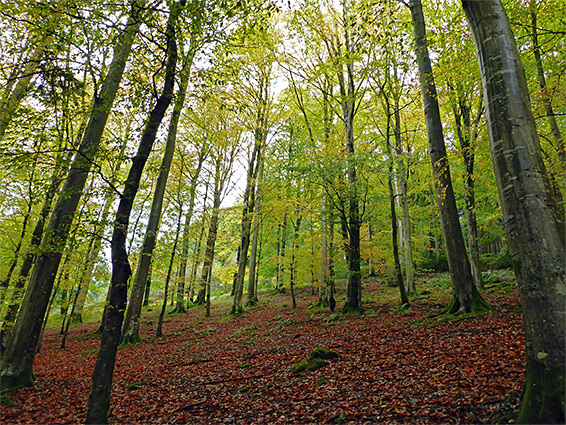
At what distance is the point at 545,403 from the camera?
2.18m

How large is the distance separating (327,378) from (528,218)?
408 centimetres

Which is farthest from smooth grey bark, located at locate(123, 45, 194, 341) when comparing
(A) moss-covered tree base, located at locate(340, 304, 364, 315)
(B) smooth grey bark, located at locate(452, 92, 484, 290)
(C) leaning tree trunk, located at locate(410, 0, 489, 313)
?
(B) smooth grey bark, located at locate(452, 92, 484, 290)

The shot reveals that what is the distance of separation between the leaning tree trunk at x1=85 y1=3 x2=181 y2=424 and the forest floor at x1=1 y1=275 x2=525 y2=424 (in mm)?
1251

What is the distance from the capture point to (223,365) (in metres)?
7.04

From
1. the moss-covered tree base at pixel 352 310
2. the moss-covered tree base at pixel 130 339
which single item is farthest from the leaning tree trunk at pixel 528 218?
the moss-covered tree base at pixel 130 339

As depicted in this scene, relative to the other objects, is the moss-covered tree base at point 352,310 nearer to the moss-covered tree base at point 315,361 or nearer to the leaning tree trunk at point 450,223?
the leaning tree trunk at point 450,223

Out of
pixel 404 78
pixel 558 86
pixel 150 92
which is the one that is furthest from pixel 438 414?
pixel 404 78

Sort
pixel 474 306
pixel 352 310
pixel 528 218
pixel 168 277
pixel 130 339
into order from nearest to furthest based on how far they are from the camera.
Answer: pixel 528 218 → pixel 474 306 → pixel 352 310 → pixel 130 339 → pixel 168 277

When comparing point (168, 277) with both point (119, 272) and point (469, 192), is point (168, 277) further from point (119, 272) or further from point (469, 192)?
point (469, 192)

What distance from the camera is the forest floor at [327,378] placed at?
11.1ft

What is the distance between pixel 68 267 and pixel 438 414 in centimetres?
1194

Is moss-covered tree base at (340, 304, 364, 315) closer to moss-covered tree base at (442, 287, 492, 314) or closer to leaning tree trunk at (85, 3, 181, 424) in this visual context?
moss-covered tree base at (442, 287, 492, 314)

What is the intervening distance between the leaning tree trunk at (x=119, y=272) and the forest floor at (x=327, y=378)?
1.25 m

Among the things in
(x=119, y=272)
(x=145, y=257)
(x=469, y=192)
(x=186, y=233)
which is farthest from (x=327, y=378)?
(x=186, y=233)
